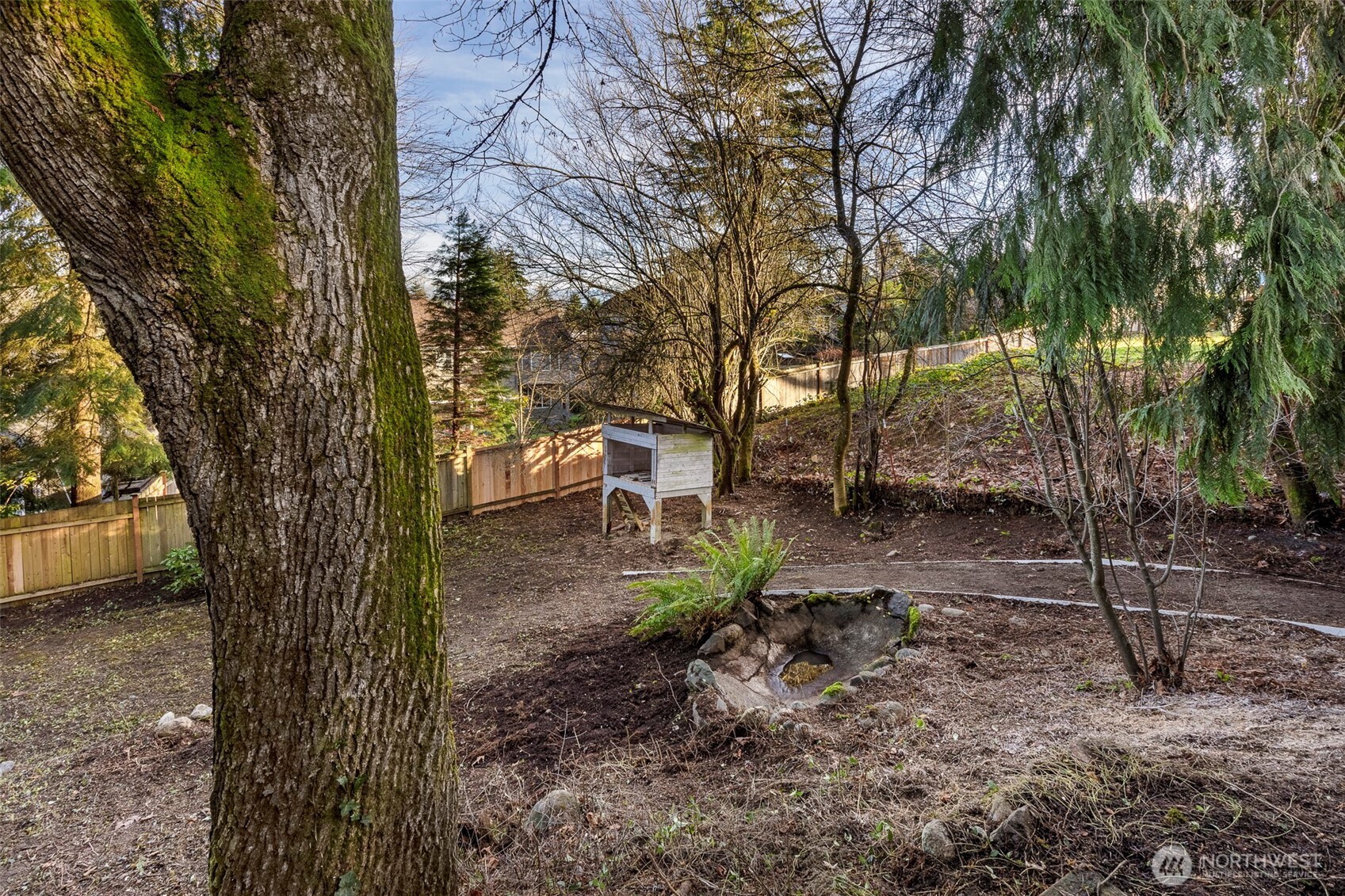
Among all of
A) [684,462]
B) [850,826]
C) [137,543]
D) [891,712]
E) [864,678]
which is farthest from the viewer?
[684,462]

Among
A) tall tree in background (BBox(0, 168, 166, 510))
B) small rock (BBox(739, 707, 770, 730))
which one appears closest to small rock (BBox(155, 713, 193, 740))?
small rock (BBox(739, 707, 770, 730))

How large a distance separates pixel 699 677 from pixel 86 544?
7.79 meters

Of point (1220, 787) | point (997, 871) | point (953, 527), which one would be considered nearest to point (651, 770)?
point (997, 871)

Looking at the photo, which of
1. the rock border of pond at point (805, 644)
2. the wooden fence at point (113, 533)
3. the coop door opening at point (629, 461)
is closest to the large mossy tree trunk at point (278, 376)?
the rock border of pond at point (805, 644)

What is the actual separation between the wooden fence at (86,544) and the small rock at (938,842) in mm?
8938

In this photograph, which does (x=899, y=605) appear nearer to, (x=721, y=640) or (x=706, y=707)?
(x=721, y=640)

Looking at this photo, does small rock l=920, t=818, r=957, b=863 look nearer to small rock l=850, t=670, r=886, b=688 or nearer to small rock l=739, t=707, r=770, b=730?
small rock l=739, t=707, r=770, b=730

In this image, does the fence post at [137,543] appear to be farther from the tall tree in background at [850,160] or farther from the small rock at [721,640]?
the tall tree in background at [850,160]

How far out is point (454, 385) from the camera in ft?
38.3

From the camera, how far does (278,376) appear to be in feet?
4.96

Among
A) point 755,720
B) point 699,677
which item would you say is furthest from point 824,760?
point 699,677

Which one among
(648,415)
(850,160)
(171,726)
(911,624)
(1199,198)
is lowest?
(171,726)

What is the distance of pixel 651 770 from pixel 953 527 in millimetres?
5443

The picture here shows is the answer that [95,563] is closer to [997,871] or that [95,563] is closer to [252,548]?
[252,548]
